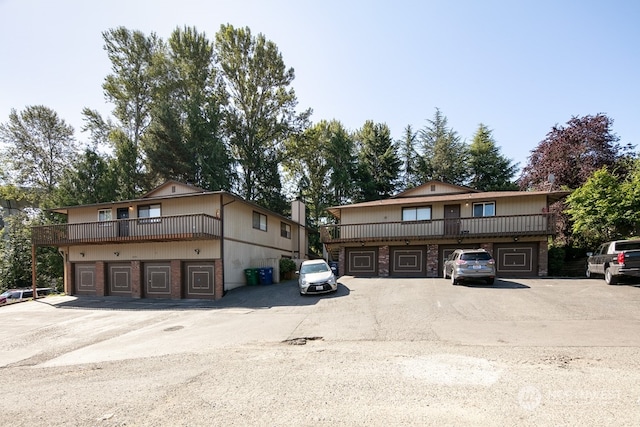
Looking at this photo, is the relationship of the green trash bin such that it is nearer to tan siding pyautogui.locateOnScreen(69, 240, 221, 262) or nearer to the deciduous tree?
tan siding pyautogui.locateOnScreen(69, 240, 221, 262)

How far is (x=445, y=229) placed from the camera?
67.2 ft

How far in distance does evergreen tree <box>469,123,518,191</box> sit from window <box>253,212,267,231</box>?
931 inches

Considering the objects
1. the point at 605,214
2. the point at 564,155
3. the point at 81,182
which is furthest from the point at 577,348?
the point at 81,182

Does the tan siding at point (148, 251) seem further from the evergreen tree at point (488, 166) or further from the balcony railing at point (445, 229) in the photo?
the evergreen tree at point (488, 166)

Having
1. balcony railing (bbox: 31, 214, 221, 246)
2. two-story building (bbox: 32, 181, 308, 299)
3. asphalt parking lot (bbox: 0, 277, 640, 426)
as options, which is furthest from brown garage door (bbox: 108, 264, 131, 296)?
asphalt parking lot (bbox: 0, 277, 640, 426)

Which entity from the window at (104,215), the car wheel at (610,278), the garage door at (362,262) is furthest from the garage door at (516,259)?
the window at (104,215)

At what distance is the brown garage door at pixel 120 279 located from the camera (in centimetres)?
1991

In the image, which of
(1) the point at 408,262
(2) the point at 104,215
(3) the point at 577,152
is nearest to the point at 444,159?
(3) the point at 577,152

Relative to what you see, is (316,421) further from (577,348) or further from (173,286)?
(173,286)

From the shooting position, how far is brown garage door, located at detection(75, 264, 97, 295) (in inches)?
822

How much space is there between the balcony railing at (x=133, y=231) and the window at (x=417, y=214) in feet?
38.2

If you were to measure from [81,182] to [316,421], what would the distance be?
33.1 m

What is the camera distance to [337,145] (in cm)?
3675

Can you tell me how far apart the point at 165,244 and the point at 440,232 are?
15965mm
